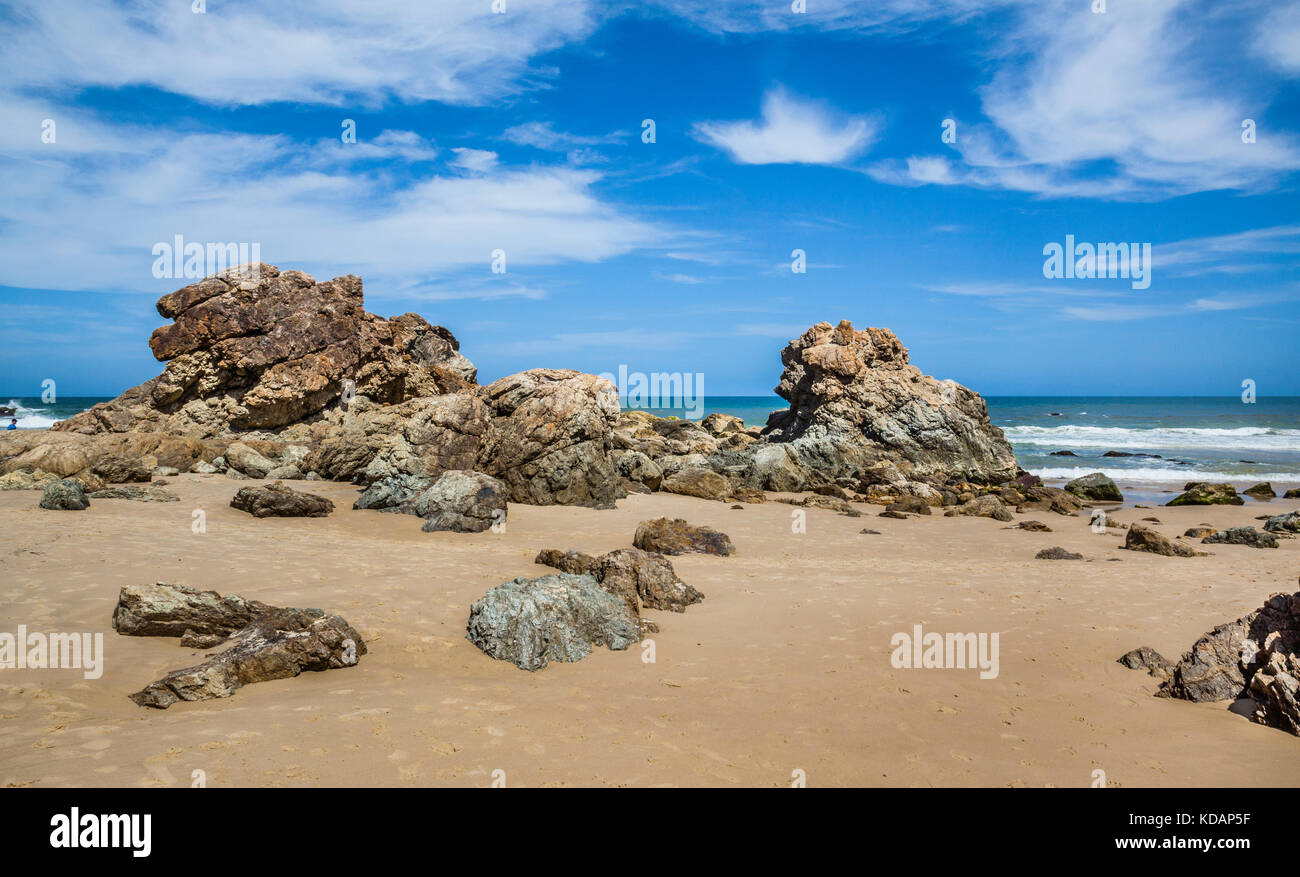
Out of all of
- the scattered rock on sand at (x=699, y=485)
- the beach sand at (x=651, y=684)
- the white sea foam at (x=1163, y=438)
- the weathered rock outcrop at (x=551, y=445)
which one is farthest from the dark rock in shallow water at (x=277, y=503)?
the white sea foam at (x=1163, y=438)

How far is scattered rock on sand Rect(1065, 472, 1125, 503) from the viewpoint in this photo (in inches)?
830

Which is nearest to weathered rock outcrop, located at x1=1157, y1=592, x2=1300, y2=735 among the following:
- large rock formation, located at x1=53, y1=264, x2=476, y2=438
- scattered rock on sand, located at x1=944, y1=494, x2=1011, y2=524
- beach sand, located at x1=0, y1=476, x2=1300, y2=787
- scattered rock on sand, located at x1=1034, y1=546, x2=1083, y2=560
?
beach sand, located at x1=0, y1=476, x2=1300, y2=787

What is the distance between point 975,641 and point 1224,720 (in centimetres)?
232

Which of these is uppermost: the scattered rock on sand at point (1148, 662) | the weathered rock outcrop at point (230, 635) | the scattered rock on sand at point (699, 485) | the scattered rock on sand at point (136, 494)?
the scattered rock on sand at point (136, 494)

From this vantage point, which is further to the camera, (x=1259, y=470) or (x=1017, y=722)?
(x=1259, y=470)

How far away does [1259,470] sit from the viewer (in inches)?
1176

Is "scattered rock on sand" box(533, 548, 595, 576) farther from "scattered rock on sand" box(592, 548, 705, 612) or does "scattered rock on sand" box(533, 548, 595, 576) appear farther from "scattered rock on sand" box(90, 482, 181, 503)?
"scattered rock on sand" box(90, 482, 181, 503)

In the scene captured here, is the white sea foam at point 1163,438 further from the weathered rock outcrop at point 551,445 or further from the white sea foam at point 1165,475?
the weathered rock outcrop at point 551,445

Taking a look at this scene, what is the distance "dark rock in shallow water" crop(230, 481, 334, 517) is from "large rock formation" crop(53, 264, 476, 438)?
1028 centimetres

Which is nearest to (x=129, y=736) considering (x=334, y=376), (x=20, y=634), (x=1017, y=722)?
(x=20, y=634)

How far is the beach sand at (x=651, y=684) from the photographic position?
169 inches

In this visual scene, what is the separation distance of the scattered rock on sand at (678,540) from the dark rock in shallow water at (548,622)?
378cm

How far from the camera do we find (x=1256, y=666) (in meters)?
5.58
